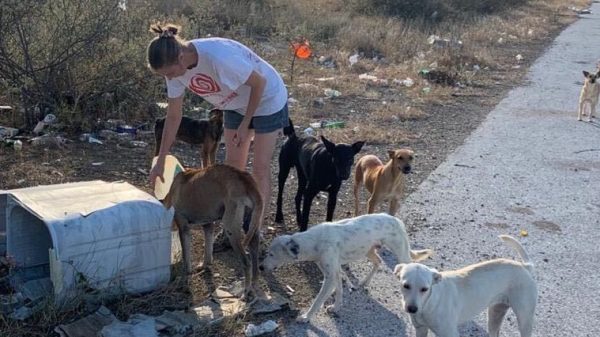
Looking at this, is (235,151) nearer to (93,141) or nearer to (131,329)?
(131,329)

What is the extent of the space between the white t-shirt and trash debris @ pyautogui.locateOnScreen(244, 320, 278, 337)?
1.63m

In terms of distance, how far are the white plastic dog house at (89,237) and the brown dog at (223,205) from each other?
0.32 meters

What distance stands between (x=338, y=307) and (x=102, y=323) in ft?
5.34

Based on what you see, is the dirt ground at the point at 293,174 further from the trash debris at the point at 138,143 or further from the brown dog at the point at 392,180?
the brown dog at the point at 392,180

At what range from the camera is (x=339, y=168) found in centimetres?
619

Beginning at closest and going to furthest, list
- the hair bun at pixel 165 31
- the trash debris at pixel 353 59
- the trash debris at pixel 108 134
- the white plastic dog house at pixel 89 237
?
the white plastic dog house at pixel 89 237, the hair bun at pixel 165 31, the trash debris at pixel 108 134, the trash debris at pixel 353 59

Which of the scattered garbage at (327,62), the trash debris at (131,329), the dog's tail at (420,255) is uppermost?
the scattered garbage at (327,62)

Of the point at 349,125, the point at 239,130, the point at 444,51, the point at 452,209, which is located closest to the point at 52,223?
the point at 239,130

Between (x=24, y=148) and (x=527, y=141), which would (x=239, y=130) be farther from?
(x=527, y=141)

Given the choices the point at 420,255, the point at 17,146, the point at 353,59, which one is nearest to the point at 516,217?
the point at 420,255

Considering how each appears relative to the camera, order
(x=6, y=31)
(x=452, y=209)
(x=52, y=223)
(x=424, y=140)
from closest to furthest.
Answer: (x=52, y=223) < (x=452, y=209) < (x=6, y=31) < (x=424, y=140)

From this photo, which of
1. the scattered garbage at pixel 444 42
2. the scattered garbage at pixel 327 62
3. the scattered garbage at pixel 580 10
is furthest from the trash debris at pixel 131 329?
the scattered garbage at pixel 580 10

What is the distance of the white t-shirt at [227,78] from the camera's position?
4871 mm

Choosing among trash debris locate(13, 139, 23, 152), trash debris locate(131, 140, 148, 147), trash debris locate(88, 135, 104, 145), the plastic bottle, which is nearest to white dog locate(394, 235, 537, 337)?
the plastic bottle
